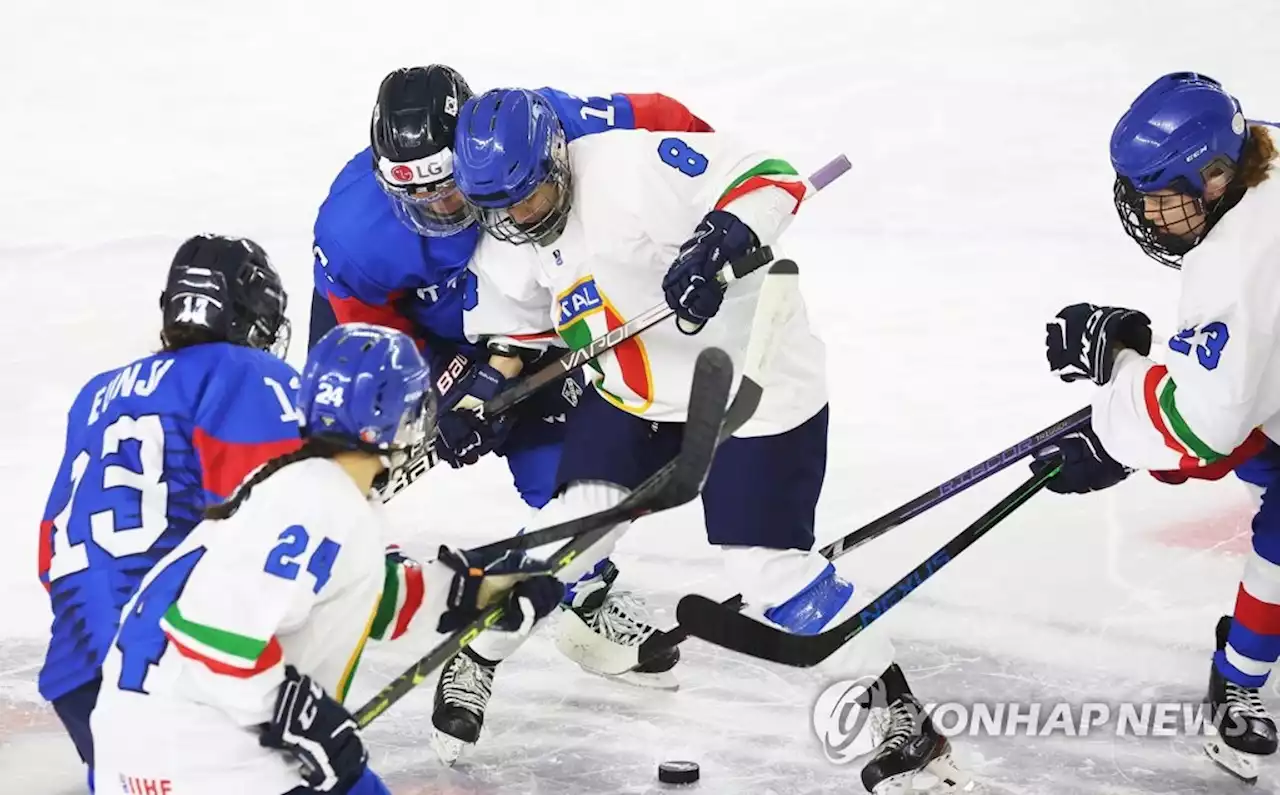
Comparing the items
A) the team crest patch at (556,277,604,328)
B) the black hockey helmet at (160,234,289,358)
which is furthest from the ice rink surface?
the black hockey helmet at (160,234,289,358)

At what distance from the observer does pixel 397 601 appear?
2059 mm

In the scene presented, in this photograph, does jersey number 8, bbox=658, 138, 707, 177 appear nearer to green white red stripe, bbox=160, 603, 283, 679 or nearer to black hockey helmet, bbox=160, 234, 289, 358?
black hockey helmet, bbox=160, 234, 289, 358

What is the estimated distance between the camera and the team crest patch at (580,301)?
2.59 metres

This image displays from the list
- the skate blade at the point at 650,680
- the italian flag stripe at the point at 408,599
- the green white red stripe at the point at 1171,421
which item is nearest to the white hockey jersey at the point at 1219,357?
the green white red stripe at the point at 1171,421

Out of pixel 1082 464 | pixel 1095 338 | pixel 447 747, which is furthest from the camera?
pixel 447 747

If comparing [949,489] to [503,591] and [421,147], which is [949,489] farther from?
[421,147]

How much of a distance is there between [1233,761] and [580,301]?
1315mm

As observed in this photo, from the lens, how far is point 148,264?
14.8ft

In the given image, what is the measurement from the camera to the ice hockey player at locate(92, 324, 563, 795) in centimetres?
177

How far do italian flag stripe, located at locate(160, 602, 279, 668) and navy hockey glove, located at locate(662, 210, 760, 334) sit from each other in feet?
2.95

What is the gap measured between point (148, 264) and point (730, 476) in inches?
101

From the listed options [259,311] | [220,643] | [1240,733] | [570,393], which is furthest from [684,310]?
[1240,733]

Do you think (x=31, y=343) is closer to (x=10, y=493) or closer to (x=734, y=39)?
(x=10, y=493)

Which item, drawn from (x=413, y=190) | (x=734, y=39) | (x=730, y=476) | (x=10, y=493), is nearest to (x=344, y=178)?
(x=413, y=190)
